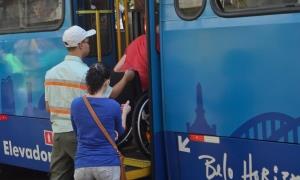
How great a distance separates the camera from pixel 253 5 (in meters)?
3.61

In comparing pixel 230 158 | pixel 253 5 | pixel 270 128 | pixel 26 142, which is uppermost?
pixel 253 5

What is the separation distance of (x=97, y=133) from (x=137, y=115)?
0.93 meters

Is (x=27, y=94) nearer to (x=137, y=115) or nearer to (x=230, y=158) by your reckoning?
(x=137, y=115)

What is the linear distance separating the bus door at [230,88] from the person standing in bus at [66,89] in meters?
0.57

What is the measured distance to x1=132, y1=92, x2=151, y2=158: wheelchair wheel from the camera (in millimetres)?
4516

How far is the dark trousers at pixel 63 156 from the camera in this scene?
429cm

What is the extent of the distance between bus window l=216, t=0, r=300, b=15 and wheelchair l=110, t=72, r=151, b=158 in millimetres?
1058

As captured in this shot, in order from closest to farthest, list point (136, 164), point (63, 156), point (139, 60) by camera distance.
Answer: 1. point (63, 156)
2. point (136, 164)
3. point (139, 60)

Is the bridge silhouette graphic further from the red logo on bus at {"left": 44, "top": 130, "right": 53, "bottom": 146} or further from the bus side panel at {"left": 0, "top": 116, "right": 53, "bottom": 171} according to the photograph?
the bus side panel at {"left": 0, "top": 116, "right": 53, "bottom": 171}

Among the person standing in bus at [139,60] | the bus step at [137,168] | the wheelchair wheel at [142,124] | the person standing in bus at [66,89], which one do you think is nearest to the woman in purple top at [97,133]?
the person standing in bus at [66,89]

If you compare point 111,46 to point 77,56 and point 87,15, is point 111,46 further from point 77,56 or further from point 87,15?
point 77,56

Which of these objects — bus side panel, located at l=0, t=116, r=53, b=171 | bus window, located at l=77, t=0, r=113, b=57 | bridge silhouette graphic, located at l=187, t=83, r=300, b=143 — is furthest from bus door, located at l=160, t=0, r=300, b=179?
bus side panel, located at l=0, t=116, r=53, b=171

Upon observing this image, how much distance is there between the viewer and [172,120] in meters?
4.13

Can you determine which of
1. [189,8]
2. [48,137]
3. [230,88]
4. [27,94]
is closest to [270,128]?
[230,88]
